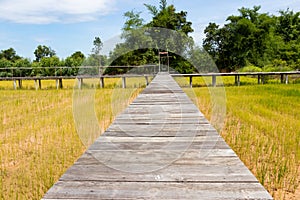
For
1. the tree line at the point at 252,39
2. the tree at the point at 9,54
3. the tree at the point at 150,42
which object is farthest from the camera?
the tree at the point at 9,54

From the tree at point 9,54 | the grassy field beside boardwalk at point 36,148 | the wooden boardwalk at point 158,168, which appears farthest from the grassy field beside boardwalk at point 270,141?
the tree at point 9,54

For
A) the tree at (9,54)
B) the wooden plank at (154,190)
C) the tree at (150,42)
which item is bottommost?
the wooden plank at (154,190)

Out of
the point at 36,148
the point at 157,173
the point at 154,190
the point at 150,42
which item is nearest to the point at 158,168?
the point at 157,173

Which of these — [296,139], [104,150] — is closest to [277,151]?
[296,139]

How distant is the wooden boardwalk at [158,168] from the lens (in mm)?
1023

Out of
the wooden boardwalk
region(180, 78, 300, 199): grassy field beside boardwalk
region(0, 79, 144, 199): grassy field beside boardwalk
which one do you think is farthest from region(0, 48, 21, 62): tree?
the wooden boardwalk

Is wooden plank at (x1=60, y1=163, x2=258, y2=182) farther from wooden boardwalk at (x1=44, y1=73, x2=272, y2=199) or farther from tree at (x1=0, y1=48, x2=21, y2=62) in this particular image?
tree at (x1=0, y1=48, x2=21, y2=62)

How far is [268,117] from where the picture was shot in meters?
5.04

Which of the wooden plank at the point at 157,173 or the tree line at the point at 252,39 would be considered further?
the tree line at the point at 252,39

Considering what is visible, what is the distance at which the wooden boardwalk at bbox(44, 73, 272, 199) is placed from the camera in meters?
1.02

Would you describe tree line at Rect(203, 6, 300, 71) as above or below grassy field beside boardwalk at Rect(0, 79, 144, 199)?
above

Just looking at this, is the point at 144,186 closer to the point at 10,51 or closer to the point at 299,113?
the point at 299,113

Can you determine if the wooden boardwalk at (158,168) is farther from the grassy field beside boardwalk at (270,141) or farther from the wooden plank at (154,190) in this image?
the grassy field beside boardwalk at (270,141)

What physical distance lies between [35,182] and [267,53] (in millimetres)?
25115
